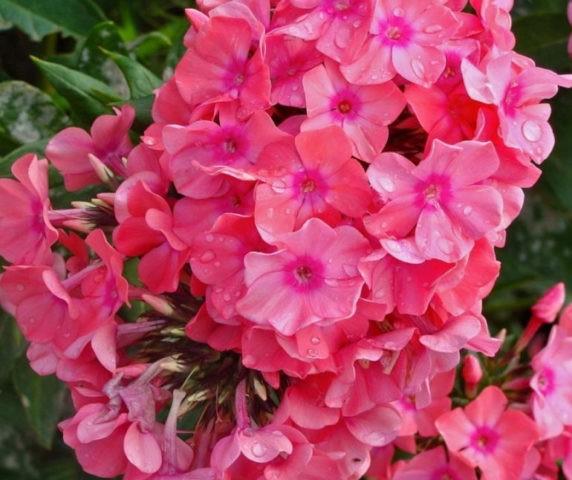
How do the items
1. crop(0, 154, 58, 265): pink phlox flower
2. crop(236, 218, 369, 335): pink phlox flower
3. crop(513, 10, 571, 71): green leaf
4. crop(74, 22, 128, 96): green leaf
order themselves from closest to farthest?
1. crop(236, 218, 369, 335): pink phlox flower
2. crop(0, 154, 58, 265): pink phlox flower
3. crop(74, 22, 128, 96): green leaf
4. crop(513, 10, 571, 71): green leaf

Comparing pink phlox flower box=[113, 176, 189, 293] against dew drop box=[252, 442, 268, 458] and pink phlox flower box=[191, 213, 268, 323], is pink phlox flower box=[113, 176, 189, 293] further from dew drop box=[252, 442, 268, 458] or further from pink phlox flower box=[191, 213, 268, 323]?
dew drop box=[252, 442, 268, 458]

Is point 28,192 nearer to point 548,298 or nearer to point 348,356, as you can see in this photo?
point 348,356

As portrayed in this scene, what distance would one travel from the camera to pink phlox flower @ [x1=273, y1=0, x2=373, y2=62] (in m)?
0.81

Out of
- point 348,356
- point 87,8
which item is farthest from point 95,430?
point 87,8

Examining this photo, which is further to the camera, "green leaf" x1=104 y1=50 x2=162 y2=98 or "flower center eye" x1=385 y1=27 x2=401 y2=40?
"green leaf" x1=104 y1=50 x2=162 y2=98

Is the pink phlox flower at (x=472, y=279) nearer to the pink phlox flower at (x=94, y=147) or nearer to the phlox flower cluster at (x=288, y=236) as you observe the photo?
the phlox flower cluster at (x=288, y=236)

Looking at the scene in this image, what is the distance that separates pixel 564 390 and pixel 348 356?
0.39m

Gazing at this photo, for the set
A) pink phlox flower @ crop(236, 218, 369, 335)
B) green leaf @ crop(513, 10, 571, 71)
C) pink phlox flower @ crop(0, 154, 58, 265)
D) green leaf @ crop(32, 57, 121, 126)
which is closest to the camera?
pink phlox flower @ crop(236, 218, 369, 335)

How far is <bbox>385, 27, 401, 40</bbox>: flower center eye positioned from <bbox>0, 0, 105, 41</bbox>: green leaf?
55 centimetres

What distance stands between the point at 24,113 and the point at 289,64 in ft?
1.56

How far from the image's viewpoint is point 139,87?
1.07 m

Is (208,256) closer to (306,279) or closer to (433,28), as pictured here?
(306,279)

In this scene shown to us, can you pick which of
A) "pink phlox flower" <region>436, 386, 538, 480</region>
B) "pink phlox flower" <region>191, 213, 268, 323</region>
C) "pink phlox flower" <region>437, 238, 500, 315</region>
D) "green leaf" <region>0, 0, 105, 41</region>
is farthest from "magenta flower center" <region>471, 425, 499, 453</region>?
"green leaf" <region>0, 0, 105, 41</region>

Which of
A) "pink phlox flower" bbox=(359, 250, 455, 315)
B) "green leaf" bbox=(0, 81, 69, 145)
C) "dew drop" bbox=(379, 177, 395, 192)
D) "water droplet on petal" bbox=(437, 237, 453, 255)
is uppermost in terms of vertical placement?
"dew drop" bbox=(379, 177, 395, 192)
